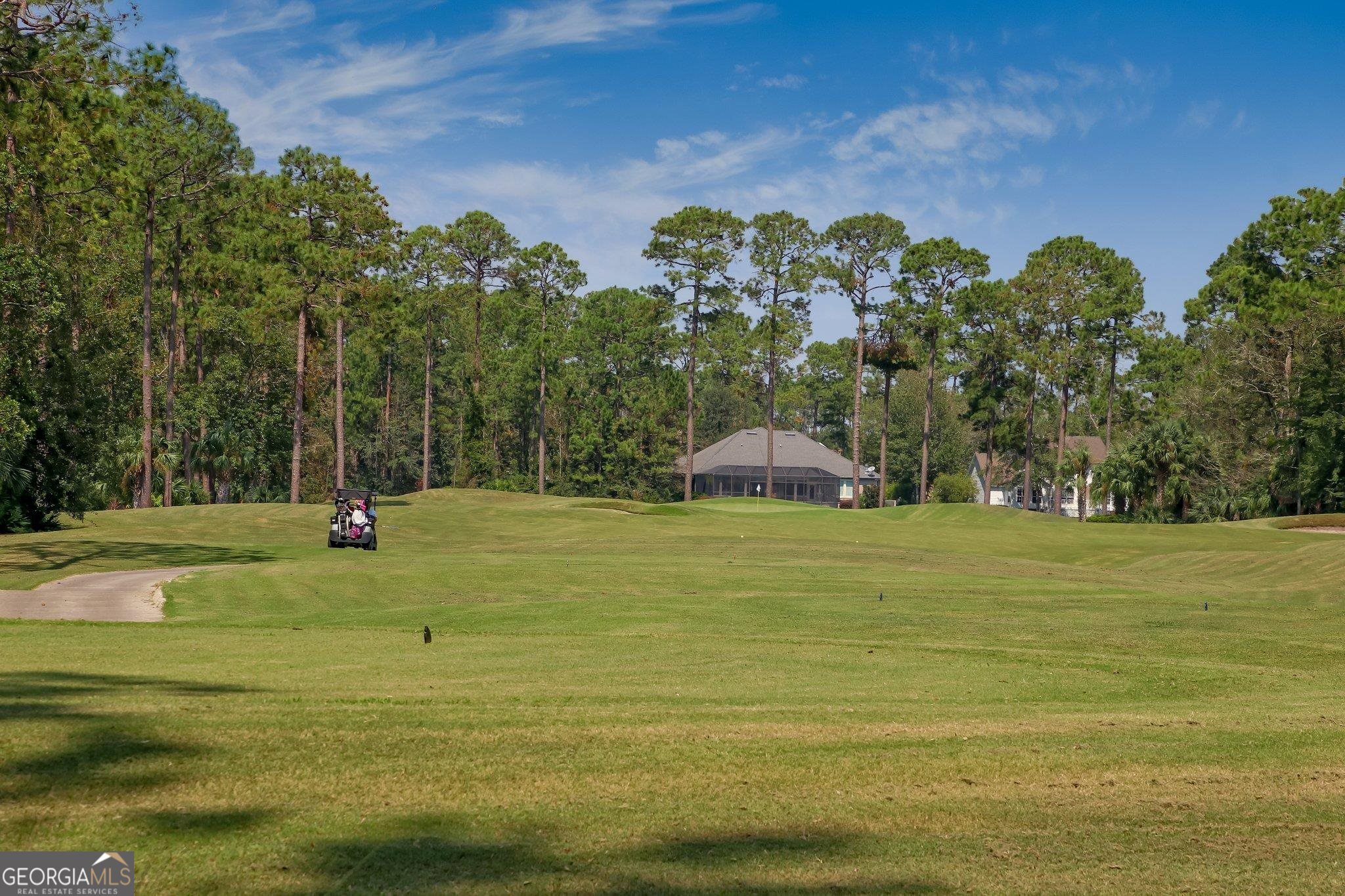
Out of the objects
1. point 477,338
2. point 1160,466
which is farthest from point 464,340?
point 1160,466

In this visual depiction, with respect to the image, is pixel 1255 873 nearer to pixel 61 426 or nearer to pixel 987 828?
pixel 987 828

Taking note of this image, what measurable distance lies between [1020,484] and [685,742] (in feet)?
365

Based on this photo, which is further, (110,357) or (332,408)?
(332,408)

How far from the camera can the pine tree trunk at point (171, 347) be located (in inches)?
2073

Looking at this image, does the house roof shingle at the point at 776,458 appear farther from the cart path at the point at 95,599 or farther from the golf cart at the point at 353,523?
the cart path at the point at 95,599

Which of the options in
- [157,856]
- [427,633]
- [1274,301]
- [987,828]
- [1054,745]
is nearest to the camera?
[157,856]

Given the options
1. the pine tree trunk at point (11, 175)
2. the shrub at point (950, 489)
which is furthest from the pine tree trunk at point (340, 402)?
the shrub at point (950, 489)

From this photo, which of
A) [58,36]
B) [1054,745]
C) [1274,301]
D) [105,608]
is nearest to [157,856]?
[1054,745]

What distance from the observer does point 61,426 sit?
39188 millimetres

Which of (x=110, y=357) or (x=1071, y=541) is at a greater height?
(x=110, y=357)

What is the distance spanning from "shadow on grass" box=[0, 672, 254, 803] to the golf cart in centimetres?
2509

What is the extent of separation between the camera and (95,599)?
70.7 ft

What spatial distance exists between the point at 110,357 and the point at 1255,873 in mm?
58200

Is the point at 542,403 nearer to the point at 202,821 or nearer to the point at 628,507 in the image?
the point at 628,507
